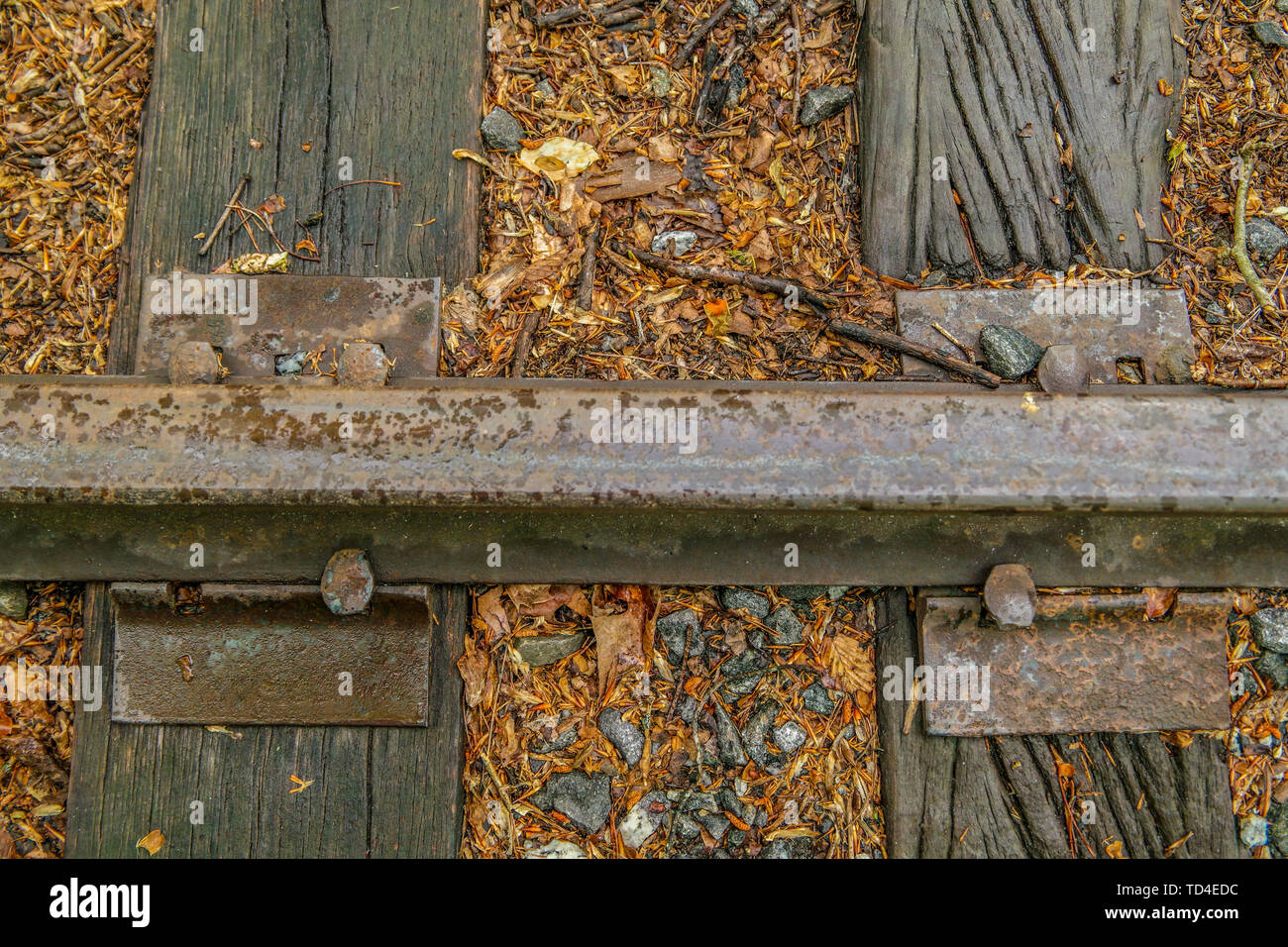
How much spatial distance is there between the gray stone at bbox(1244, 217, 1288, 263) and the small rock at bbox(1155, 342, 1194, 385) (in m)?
0.43

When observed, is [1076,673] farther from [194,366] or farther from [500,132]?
[194,366]

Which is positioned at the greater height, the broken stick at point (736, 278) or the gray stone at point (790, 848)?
the broken stick at point (736, 278)

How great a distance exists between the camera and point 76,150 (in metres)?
2.43

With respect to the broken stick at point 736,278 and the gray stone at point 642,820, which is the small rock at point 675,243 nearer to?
the broken stick at point 736,278

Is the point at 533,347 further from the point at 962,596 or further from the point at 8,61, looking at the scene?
the point at 8,61

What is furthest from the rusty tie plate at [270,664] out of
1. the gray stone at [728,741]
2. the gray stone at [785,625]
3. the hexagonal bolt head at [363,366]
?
the gray stone at [785,625]

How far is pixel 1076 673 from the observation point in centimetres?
221

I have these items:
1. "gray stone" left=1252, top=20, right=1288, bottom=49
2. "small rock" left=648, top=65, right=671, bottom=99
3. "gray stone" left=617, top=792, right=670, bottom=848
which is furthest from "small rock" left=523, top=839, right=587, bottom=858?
"gray stone" left=1252, top=20, right=1288, bottom=49

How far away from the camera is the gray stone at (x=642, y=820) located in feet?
7.42

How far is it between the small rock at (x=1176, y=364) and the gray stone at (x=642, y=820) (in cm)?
191

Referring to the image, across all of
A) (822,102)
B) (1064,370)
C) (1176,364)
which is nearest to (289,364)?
(822,102)

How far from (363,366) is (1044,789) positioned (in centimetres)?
228

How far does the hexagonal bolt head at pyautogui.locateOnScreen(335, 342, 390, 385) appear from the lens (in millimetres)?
2104

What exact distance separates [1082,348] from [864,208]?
76cm
